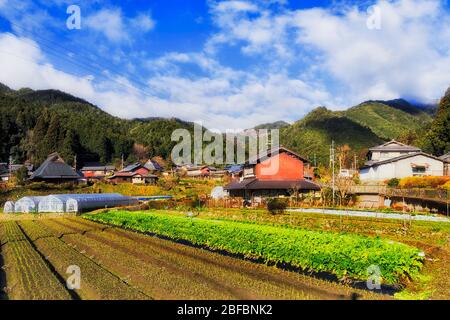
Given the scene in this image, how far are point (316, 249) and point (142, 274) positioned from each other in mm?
6980

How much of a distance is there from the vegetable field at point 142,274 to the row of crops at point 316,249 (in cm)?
131

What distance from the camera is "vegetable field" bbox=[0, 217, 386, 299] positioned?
37.4 ft

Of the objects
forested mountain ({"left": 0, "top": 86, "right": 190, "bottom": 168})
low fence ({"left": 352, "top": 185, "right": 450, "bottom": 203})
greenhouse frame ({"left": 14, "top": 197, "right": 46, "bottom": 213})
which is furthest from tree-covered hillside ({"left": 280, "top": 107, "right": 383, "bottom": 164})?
greenhouse frame ({"left": 14, "top": 197, "right": 46, "bottom": 213})

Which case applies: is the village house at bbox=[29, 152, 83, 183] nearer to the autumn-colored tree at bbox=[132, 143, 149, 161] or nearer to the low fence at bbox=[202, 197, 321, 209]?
the low fence at bbox=[202, 197, 321, 209]

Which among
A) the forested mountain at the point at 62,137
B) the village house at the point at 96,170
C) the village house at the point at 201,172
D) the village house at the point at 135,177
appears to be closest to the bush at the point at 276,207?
the village house at the point at 135,177

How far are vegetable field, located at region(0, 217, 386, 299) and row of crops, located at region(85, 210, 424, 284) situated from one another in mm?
1305

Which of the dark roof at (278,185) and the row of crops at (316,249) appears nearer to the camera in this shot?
the row of crops at (316,249)

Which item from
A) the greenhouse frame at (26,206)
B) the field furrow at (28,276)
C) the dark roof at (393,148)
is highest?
the dark roof at (393,148)

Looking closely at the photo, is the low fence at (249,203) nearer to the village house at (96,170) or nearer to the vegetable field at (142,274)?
the vegetable field at (142,274)

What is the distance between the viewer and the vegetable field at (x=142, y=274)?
1141 cm

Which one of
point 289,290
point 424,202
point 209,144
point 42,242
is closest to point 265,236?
point 289,290

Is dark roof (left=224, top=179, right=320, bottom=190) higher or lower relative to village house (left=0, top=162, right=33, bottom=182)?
lower

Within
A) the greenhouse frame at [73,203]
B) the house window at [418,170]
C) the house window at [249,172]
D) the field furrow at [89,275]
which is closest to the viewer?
the field furrow at [89,275]
